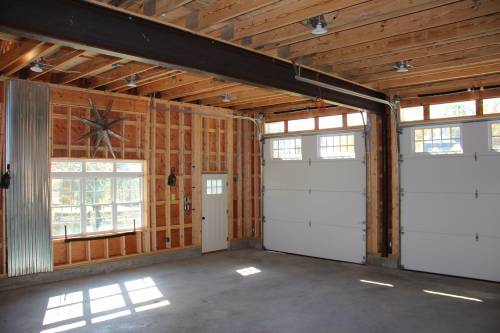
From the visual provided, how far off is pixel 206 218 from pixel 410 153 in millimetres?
4892

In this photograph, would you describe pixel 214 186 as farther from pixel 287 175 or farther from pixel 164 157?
pixel 287 175

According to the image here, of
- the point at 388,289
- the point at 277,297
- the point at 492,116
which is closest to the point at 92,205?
the point at 277,297

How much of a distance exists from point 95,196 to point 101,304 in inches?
100

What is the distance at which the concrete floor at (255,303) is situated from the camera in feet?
17.4

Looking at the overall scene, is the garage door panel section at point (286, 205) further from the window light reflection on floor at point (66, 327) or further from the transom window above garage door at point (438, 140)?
the window light reflection on floor at point (66, 327)

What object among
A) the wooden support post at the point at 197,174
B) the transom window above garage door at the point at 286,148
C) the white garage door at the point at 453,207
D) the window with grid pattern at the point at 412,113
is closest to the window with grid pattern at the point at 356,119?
the window with grid pattern at the point at 412,113

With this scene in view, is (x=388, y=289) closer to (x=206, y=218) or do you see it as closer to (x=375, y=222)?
(x=375, y=222)

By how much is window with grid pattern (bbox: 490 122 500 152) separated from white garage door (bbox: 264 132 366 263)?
2.47 metres

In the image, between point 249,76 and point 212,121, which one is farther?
point 212,121

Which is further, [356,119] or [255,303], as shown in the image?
[356,119]

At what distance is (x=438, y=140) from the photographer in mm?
7992

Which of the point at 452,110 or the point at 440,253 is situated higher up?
the point at 452,110

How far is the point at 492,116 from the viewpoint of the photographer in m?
7.34

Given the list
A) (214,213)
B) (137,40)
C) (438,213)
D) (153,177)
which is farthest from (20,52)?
(438,213)
